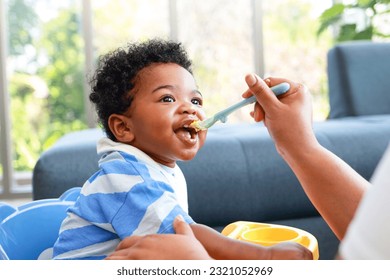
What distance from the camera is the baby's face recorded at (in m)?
0.81

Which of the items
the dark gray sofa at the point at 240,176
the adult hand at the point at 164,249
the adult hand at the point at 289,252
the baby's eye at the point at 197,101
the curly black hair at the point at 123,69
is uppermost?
the curly black hair at the point at 123,69

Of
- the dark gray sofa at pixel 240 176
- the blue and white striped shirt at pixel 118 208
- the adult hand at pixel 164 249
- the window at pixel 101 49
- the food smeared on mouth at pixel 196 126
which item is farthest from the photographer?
the window at pixel 101 49

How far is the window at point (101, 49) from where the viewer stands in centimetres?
364

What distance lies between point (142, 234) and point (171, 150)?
0.17 metres

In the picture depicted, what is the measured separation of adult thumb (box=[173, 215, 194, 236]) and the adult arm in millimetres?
207

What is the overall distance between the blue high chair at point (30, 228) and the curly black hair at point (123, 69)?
0.18m

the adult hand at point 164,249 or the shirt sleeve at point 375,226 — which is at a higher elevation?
the shirt sleeve at point 375,226

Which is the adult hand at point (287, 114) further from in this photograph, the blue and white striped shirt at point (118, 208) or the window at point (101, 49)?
the window at point (101, 49)

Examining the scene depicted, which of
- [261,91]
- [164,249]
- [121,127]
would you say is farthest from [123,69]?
[164,249]

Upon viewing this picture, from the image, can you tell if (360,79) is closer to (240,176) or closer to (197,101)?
(240,176)

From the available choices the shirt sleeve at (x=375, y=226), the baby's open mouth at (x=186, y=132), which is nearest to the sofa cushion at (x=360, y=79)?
the baby's open mouth at (x=186, y=132)

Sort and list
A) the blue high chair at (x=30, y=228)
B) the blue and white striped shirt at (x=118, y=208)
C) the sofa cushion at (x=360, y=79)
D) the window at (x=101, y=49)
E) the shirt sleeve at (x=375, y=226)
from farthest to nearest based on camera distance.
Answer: the window at (x=101, y=49), the sofa cushion at (x=360, y=79), the blue high chair at (x=30, y=228), the blue and white striped shirt at (x=118, y=208), the shirt sleeve at (x=375, y=226)

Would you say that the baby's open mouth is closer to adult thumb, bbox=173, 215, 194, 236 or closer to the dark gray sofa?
adult thumb, bbox=173, 215, 194, 236

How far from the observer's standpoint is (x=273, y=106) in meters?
0.78
